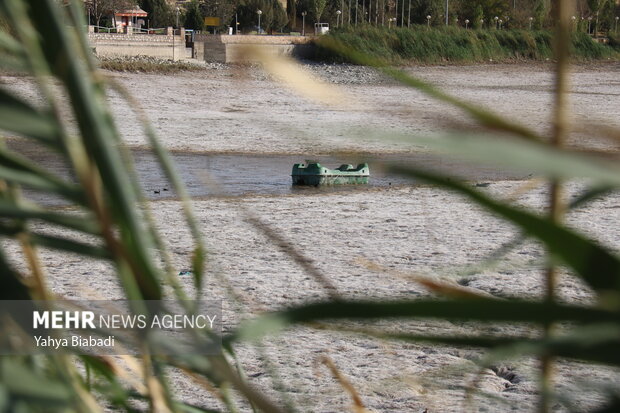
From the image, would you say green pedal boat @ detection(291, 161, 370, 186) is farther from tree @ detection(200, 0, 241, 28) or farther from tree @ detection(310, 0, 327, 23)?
tree @ detection(310, 0, 327, 23)

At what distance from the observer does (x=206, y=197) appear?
28.0 ft

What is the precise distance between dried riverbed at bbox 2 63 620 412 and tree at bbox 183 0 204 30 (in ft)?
109

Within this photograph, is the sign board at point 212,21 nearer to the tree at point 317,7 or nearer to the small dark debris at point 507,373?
the tree at point 317,7

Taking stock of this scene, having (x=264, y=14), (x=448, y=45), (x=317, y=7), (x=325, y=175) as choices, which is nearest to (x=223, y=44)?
(x=448, y=45)

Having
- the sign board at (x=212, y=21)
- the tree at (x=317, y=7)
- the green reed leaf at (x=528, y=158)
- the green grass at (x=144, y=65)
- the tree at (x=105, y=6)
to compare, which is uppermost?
the tree at (x=317, y=7)

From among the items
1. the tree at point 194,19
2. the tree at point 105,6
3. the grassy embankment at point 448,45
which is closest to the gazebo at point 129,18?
the tree at point 105,6

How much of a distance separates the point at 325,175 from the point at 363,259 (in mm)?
6712

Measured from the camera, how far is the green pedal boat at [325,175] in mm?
9531

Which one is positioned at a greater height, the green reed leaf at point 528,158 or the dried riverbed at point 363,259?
the green reed leaf at point 528,158

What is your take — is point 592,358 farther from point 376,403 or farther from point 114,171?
point 376,403

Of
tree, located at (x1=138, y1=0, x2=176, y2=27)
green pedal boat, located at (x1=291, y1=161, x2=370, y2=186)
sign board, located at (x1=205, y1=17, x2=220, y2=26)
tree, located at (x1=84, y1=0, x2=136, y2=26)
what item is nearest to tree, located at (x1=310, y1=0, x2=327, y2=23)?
sign board, located at (x1=205, y1=17, x2=220, y2=26)

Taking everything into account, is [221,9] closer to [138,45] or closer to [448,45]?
[448,45]

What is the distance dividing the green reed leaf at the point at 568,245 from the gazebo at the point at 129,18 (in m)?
42.1

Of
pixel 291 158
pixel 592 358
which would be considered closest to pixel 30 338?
pixel 592 358
